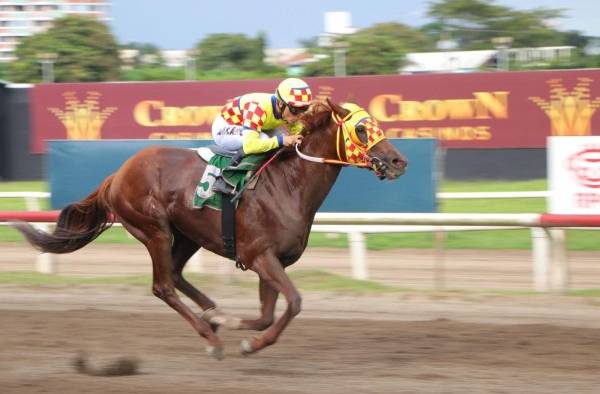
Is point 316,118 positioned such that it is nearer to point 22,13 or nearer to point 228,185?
point 228,185

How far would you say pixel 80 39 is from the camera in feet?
117

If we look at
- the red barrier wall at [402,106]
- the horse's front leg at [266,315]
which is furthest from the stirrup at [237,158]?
the red barrier wall at [402,106]

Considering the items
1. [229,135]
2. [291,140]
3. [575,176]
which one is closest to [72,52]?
[575,176]

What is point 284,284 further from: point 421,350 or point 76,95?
point 76,95

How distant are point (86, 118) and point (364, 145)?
53.6ft

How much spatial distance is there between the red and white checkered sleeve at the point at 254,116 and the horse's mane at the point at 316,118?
0.92 feet

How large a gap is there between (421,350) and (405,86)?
45.9 ft

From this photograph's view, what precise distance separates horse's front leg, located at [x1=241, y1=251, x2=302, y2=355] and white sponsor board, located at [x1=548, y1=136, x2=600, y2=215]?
3819 mm

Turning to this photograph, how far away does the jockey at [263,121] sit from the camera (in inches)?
241

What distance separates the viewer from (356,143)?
5.96 meters

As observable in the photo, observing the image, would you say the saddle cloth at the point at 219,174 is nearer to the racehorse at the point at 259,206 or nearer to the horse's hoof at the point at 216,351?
the racehorse at the point at 259,206

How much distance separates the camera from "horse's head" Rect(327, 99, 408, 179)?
231 inches

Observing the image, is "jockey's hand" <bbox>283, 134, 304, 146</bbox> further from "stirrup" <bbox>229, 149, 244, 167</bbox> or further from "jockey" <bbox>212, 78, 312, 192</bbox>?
"stirrup" <bbox>229, 149, 244, 167</bbox>

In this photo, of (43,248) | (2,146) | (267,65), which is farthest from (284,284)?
(267,65)
